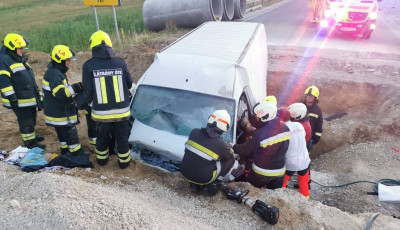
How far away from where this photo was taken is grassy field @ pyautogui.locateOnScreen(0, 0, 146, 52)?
13.6m

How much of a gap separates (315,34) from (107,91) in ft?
38.9

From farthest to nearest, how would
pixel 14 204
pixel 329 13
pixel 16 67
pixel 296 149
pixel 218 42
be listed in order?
pixel 329 13, pixel 218 42, pixel 16 67, pixel 296 149, pixel 14 204

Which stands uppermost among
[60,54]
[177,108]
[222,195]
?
[60,54]

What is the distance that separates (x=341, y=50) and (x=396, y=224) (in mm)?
8642

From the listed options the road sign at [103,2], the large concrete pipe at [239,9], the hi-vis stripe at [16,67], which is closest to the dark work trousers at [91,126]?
the hi-vis stripe at [16,67]

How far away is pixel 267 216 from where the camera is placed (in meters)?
3.39

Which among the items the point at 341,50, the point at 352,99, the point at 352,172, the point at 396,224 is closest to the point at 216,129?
the point at 396,224

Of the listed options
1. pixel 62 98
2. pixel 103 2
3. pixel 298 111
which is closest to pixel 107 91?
pixel 62 98

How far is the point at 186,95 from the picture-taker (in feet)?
15.3

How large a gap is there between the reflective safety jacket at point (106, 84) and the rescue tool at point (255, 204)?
5.85 ft

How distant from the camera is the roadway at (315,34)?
11.6m

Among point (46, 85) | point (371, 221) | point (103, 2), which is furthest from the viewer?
point (103, 2)

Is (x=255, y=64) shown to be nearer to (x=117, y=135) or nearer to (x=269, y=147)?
(x=269, y=147)

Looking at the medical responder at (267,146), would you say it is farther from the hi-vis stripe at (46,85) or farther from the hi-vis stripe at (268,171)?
the hi-vis stripe at (46,85)
